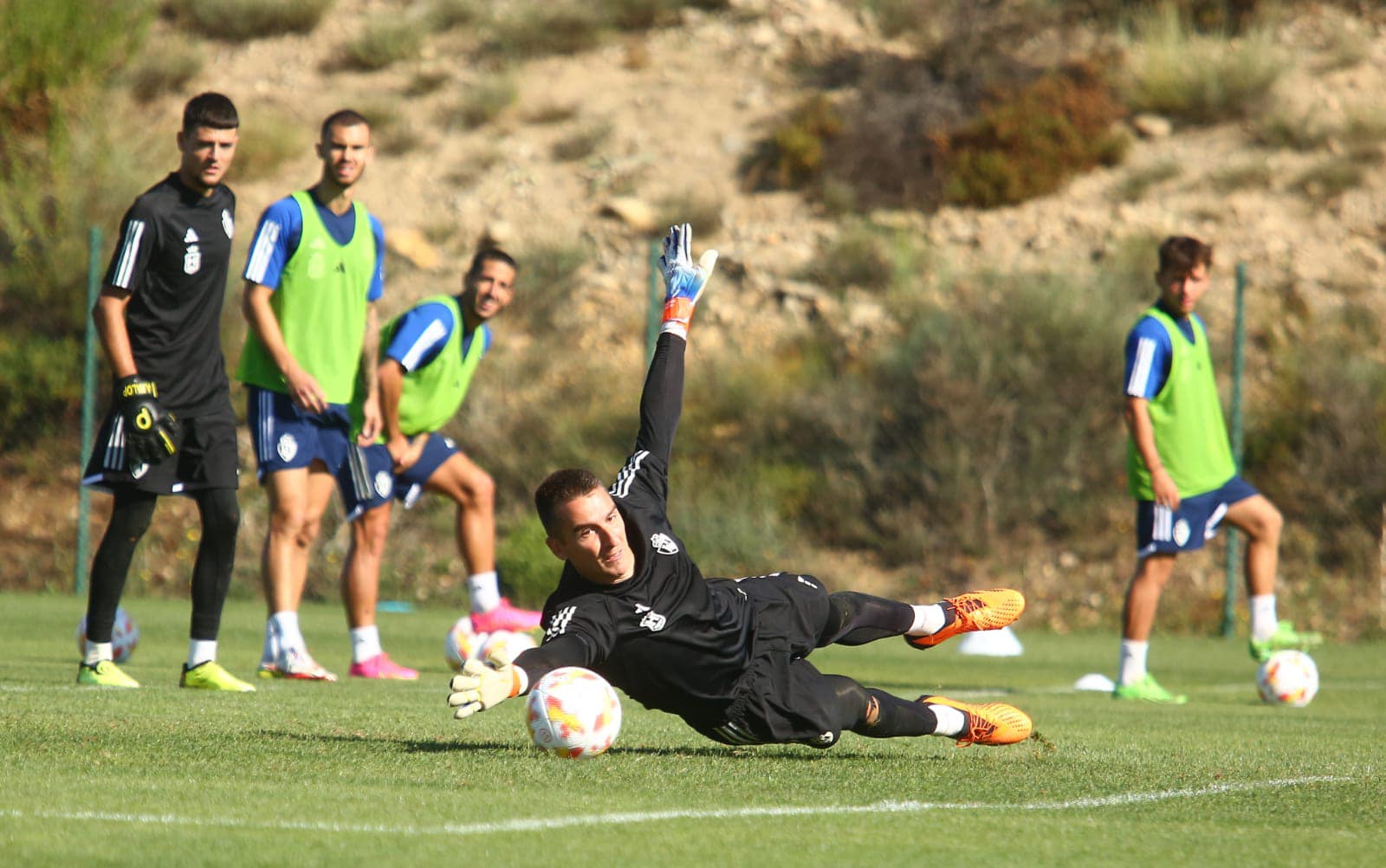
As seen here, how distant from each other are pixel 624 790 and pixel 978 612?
2.04m

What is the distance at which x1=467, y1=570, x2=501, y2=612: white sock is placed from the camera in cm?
948

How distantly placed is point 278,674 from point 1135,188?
17.3 metres

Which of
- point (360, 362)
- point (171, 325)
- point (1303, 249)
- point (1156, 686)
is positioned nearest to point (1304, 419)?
point (1303, 249)

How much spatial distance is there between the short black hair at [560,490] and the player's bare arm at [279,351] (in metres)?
3.32

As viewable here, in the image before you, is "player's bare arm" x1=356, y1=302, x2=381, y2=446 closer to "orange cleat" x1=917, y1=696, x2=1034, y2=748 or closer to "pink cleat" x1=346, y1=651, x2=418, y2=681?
"pink cleat" x1=346, y1=651, x2=418, y2=681

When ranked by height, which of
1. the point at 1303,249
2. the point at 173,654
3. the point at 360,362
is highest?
the point at 1303,249

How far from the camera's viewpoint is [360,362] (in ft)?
28.6

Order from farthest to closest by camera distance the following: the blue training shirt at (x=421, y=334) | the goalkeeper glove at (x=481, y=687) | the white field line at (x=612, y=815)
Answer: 1. the blue training shirt at (x=421, y=334)
2. the goalkeeper glove at (x=481, y=687)
3. the white field line at (x=612, y=815)

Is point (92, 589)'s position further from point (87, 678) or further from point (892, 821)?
point (892, 821)

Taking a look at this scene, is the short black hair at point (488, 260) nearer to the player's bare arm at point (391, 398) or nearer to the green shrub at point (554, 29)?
the player's bare arm at point (391, 398)

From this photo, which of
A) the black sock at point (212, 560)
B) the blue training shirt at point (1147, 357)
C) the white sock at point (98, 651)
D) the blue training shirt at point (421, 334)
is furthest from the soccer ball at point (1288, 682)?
the white sock at point (98, 651)

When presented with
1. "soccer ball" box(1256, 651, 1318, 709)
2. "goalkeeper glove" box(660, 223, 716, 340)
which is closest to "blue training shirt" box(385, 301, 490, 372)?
"goalkeeper glove" box(660, 223, 716, 340)

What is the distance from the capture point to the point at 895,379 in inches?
717

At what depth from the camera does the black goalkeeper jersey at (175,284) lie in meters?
7.15
